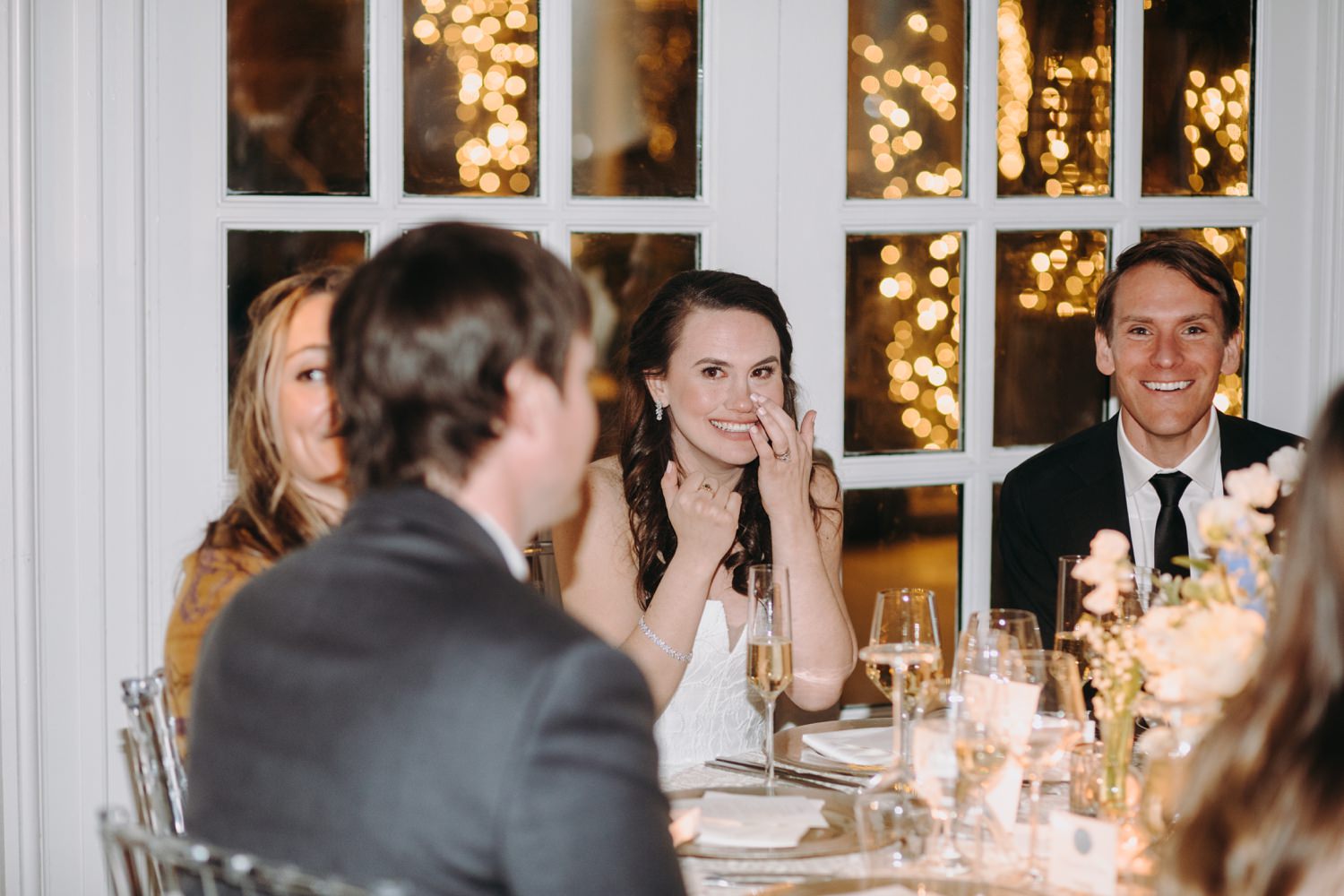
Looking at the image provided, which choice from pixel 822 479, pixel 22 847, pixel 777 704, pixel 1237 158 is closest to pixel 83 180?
Result: pixel 22 847

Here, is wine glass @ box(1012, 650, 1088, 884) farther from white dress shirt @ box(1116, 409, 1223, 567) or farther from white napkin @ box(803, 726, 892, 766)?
white dress shirt @ box(1116, 409, 1223, 567)

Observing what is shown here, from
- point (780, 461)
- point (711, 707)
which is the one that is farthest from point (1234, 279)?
point (711, 707)

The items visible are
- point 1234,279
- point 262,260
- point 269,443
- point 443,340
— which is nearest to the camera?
point 443,340

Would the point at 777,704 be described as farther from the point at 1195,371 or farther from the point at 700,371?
the point at 1195,371

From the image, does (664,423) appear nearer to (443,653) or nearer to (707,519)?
(707,519)

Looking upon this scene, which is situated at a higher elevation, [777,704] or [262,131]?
[262,131]

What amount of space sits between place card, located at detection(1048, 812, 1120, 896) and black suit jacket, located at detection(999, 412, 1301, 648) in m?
1.32

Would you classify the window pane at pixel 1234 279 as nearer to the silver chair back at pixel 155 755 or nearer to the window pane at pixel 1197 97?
the window pane at pixel 1197 97

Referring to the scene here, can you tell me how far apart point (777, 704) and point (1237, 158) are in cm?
160

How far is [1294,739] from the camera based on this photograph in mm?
1073

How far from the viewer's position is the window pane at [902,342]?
116 inches

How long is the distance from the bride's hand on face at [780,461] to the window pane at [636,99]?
0.50 m

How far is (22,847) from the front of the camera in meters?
2.40

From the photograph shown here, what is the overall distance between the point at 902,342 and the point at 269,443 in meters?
1.48
